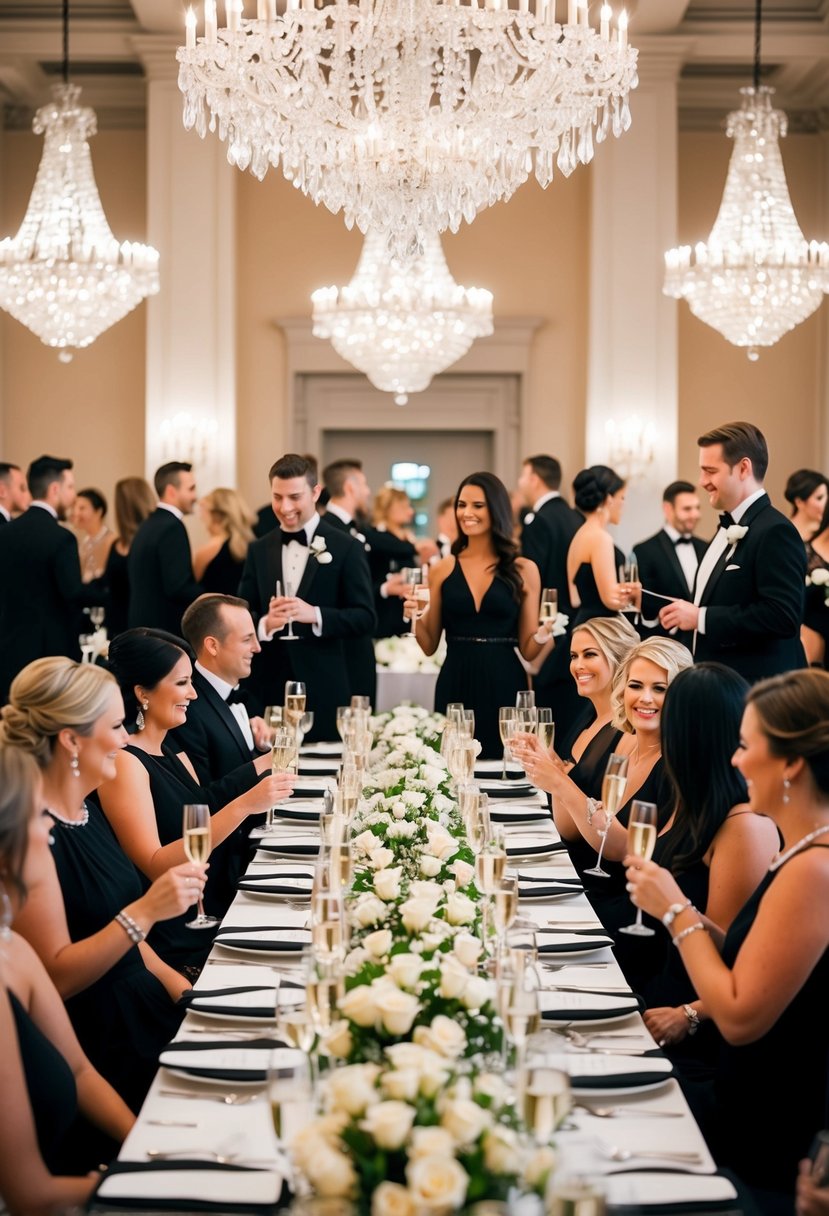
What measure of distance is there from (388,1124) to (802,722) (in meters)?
1.01

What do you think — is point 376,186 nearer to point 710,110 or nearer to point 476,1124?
point 476,1124

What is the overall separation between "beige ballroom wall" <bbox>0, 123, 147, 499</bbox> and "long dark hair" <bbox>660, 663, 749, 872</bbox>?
8802mm

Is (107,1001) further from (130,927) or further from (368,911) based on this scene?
(368,911)

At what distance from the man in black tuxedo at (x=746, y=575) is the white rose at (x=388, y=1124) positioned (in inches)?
132

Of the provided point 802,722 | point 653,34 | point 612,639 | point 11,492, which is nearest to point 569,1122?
point 802,722

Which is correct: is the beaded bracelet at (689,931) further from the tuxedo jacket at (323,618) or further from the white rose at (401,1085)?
the tuxedo jacket at (323,618)

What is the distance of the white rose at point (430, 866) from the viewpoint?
8.46ft

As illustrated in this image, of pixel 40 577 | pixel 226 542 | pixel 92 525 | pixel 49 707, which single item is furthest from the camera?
pixel 92 525

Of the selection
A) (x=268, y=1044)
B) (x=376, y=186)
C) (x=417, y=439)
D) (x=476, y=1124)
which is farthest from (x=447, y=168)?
(x=417, y=439)

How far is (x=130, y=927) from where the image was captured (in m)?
2.36

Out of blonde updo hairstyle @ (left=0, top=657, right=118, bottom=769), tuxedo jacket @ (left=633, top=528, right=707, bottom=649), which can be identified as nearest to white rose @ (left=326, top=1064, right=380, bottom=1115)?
blonde updo hairstyle @ (left=0, top=657, right=118, bottom=769)

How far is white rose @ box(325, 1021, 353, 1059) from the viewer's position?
167cm

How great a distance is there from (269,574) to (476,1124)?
439cm

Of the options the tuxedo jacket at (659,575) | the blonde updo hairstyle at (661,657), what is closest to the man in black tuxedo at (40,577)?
the tuxedo jacket at (659,575)
